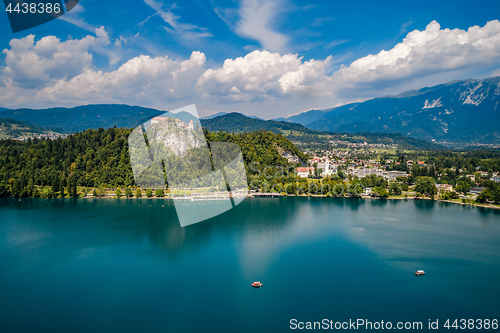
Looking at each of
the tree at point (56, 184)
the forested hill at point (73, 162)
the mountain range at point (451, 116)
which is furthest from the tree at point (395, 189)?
the mountain range at point (451, 116)

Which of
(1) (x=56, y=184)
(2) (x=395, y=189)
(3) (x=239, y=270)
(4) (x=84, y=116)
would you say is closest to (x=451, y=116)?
(2) (x=395, y=189)

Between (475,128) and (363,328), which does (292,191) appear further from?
(475,128)

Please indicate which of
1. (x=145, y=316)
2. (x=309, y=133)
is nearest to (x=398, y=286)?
(x=145, y=316)

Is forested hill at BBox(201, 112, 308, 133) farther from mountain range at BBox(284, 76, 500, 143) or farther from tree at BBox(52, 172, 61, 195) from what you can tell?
tree at BBox(52, 172, 61, 195)

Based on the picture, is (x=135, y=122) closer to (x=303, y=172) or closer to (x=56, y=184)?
(x=56, y=184)

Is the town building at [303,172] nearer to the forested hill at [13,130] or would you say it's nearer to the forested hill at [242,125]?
the forested hill at [242,125]

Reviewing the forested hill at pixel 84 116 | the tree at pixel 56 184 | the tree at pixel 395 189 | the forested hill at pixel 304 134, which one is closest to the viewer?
the tree at pixel 56 184
